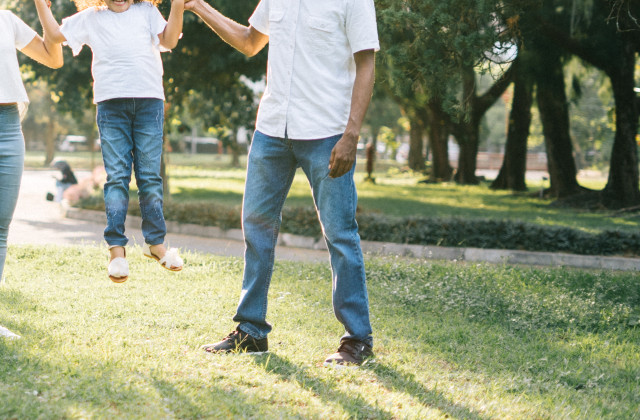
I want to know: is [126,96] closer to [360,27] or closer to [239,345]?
[360,27]

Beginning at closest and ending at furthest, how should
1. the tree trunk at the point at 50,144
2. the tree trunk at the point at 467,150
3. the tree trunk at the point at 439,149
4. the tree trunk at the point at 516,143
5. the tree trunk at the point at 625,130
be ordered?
the tree trunk at the point at 625,130
the tree trunk at the point at 516,143
the tree trunk at the point at 467,150
the tree trunk at the point at 439,149
the tree trunk at the point at 50,144

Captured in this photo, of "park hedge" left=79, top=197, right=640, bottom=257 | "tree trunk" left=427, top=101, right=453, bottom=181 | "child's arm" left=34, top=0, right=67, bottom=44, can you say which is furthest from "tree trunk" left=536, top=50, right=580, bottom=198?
"child's arm" left=34, top=0, right=67, bottom=44

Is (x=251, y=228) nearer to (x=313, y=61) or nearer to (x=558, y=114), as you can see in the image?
(x=313, y=61)

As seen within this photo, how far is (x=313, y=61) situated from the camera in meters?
4.14

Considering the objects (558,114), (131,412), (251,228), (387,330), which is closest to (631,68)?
(558,114)

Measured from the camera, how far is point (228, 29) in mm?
4488

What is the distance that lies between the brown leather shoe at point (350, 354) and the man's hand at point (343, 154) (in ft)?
3.29

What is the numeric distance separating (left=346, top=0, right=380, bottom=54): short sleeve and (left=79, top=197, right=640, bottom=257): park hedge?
6.79 m

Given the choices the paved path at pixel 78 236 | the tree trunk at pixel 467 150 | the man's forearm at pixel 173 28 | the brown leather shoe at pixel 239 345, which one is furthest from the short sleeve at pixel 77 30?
the tree trunk at pixel 467 150

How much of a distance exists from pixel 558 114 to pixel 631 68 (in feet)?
10.2

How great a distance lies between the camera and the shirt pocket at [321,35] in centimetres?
410

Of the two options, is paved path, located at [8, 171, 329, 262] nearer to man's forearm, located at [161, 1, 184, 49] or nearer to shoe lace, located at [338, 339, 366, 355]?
man's forearm, located at [161, 1, 184, 49]

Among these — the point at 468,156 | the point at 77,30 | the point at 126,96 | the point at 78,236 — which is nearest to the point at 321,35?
the point at 126,96

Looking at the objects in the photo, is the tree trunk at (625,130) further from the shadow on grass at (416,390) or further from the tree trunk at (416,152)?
the tree trunk at (416,152)
